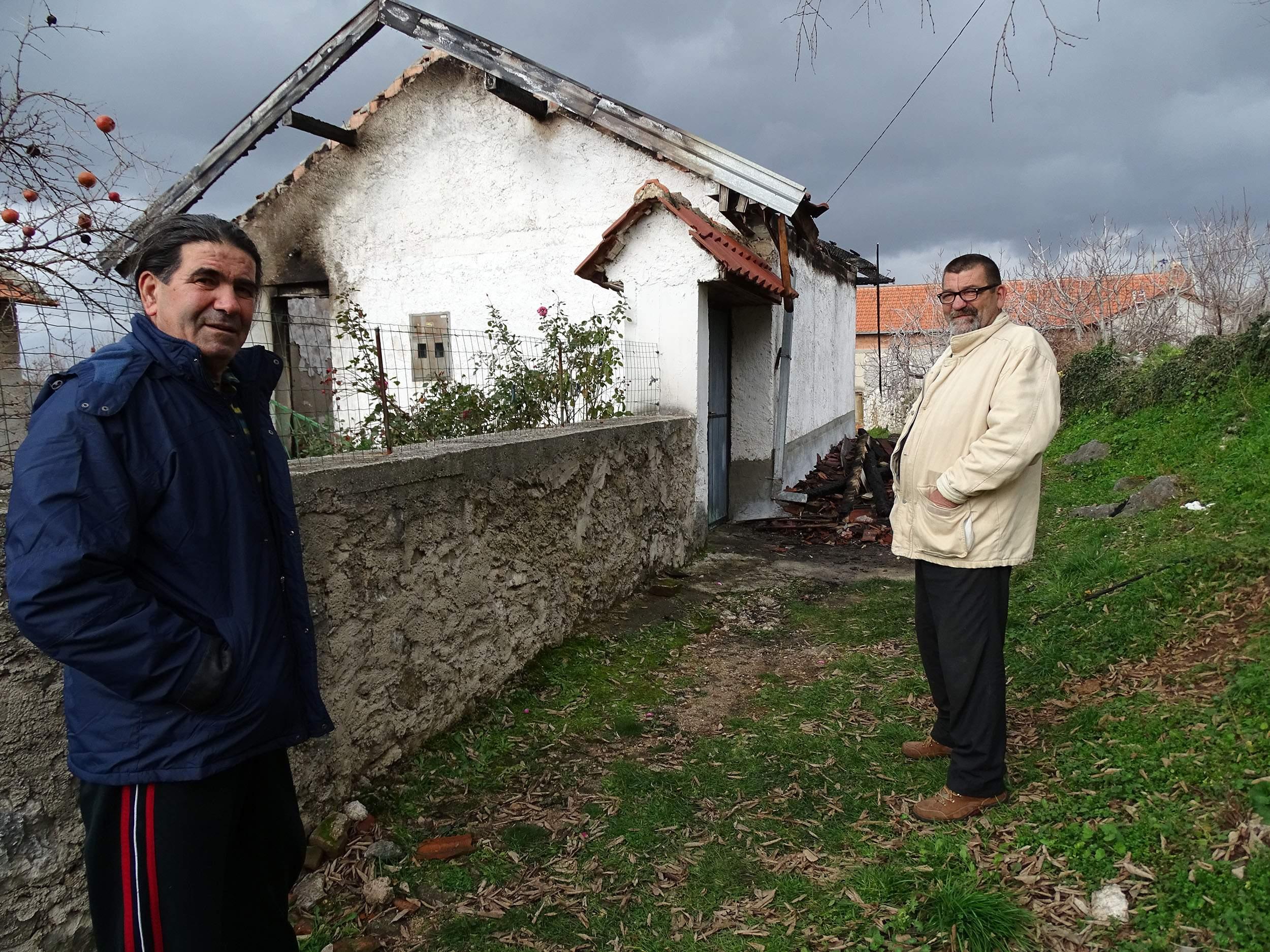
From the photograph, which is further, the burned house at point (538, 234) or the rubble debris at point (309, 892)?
the burned house at point (538, 234)

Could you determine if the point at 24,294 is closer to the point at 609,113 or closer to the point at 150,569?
the point at 150,569

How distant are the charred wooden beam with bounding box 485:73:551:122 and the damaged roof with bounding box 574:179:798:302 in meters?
1.58

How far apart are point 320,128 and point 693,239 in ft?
16.4

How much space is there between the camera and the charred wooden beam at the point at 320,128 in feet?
28.1

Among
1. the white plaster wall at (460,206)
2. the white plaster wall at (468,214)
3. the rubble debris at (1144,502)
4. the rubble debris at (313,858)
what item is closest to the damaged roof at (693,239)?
the white plaster wall at (468,214)

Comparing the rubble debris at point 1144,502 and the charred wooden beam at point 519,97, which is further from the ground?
the charred wooden beam at point 519,97

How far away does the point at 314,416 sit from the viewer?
447cm

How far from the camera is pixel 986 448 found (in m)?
2.78

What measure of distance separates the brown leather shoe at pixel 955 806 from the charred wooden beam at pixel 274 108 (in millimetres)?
8849

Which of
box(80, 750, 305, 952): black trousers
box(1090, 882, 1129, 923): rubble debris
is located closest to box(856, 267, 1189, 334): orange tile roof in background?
box(1090, 882, 1129, 923): rubble debris

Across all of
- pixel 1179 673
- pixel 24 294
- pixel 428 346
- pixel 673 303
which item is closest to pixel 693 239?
pixel 673 303

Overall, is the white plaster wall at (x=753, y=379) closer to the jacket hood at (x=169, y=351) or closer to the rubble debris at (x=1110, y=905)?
the rubble debris at (x=1110, y=905)

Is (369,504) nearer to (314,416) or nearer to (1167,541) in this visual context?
(314,416)

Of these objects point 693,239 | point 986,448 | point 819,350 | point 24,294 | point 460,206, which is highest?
point 460,206
